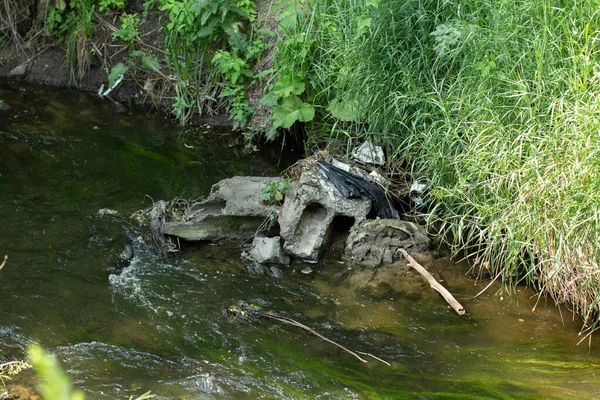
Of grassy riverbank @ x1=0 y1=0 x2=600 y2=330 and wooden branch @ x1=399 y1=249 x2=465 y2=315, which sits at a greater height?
grassy riverbank @ x1=0 y1=0 x2=600 y2=330

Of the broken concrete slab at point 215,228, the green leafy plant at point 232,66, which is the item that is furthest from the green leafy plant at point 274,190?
the green leafy plant at point 232,66

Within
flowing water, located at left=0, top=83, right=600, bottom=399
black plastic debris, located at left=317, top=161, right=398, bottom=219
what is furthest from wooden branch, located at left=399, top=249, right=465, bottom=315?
black plastic debris, located at left=317, top=161, right=398, bottom=219

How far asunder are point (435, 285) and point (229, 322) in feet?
4.49

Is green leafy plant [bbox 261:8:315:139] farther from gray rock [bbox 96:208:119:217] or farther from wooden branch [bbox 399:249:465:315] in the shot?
wooden branch [bbox 399:249:465:315]

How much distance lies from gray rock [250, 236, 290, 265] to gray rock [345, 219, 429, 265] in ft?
1.60

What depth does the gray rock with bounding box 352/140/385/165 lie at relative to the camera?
5.42 metres

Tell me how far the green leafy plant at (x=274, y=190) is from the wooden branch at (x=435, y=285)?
987 millimetres

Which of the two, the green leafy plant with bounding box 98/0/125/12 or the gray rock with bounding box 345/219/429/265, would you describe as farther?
the green leafy plant with bounding box 98/0/125/12

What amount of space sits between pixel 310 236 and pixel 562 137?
72.6 inches

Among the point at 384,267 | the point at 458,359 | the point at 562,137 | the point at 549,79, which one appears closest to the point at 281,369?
the point at 458,359

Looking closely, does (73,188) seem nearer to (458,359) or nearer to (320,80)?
(320,80)

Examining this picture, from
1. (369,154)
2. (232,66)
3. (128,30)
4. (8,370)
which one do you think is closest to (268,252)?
(369,154)

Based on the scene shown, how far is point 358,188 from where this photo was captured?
5027 millimetres

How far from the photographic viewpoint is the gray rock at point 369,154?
542cm
